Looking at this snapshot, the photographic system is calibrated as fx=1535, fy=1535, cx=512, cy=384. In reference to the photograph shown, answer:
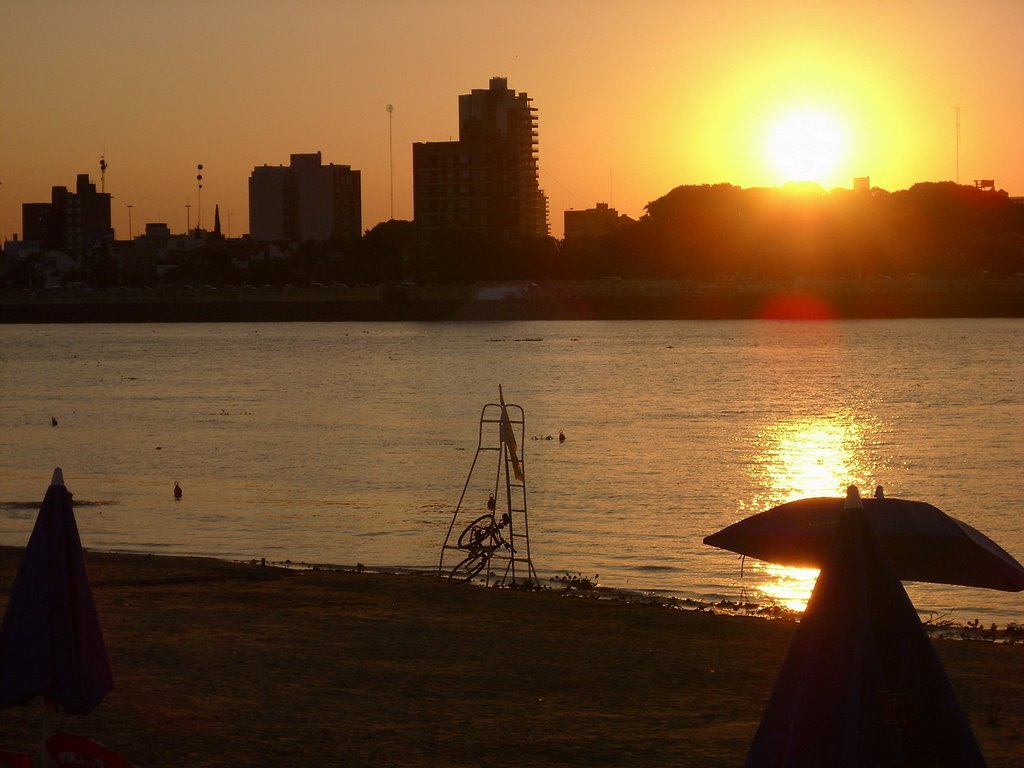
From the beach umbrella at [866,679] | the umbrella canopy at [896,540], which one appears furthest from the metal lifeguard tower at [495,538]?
the beach umbrella at [866,679]

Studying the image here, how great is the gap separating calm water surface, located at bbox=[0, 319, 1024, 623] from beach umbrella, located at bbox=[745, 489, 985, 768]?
1304 cm

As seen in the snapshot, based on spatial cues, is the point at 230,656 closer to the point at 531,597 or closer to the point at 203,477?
the point at 531,597

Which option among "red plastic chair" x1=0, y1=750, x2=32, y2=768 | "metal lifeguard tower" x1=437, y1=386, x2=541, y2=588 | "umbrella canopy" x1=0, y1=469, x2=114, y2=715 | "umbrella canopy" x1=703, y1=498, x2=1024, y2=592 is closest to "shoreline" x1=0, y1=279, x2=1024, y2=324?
"metal lifeguard tower" x1=437, y1=386, x2=541, y2=588

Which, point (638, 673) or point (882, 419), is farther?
point (882, 419)

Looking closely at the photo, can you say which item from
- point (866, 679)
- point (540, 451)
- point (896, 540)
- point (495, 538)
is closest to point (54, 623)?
point (866, 679)

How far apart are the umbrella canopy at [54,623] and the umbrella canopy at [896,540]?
4053mm

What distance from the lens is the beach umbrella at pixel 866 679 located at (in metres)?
5.39

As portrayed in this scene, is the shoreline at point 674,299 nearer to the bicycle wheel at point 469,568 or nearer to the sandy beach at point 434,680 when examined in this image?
the bicycle wheel at point 469,568

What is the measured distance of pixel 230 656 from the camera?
39.4ft

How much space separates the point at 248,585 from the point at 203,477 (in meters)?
21.3

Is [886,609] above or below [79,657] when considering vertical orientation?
above

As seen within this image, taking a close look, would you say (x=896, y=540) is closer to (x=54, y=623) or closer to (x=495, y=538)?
(x=54, y=623)

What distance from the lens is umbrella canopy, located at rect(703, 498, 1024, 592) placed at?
A: 9.42 meters

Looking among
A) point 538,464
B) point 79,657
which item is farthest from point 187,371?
point 79,657
